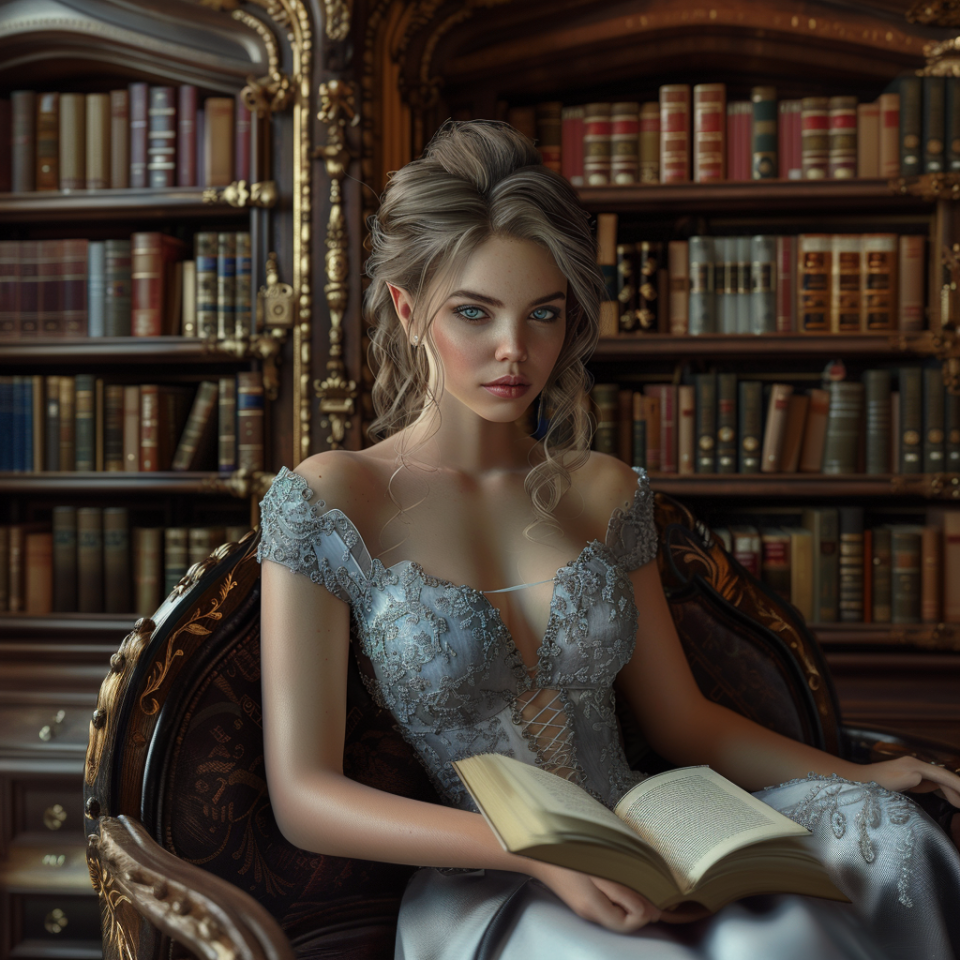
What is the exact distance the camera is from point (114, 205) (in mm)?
2457

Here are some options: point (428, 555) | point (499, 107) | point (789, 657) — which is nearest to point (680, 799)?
point (428, 555)

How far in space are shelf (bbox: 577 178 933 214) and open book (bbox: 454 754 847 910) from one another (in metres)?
1.86

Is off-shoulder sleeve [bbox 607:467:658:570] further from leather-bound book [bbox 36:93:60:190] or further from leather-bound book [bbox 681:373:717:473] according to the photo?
leather-bound book [bbox 36:93:60:190]

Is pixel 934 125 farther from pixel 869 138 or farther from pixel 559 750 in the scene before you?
pixel 559 750

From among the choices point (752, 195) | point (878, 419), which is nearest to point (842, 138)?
point (752, 195)

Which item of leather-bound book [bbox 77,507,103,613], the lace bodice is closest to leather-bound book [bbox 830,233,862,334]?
the lace bodice

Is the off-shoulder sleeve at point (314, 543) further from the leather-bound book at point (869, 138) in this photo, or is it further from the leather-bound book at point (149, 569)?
the leather-bound book at point (869, 138)

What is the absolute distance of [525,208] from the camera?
1226 millimetres

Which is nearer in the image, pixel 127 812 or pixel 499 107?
pixel 127 812

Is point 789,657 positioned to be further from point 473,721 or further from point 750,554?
point 750,554

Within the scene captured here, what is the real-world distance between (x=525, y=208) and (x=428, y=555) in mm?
495

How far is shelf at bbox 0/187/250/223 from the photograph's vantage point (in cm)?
244

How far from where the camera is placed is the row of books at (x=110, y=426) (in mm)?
2523

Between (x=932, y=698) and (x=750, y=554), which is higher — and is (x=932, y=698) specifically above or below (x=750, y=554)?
below
